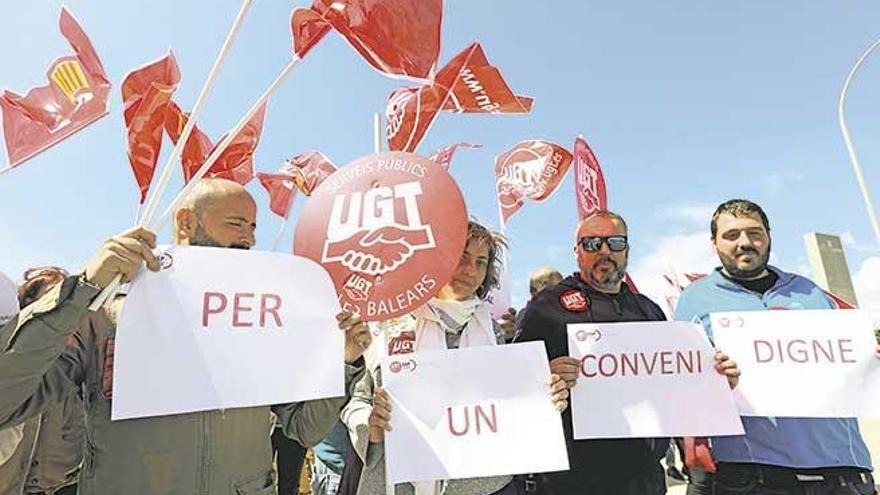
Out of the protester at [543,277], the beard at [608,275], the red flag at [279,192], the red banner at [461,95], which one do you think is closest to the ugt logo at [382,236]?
the beard at [608,275]

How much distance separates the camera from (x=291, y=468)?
4430mm

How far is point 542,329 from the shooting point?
3039 mm

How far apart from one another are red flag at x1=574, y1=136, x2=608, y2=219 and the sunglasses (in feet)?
0.88

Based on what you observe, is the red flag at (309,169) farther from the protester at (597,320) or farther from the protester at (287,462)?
the protester at (597,320)

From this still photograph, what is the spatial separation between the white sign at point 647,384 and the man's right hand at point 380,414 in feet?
2.90

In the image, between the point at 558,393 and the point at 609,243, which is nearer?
the point at 558,393

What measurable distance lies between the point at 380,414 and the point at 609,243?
159cm

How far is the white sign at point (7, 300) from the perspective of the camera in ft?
7.73

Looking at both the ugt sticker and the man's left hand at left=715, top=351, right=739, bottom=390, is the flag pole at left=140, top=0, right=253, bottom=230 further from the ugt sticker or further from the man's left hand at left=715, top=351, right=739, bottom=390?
the man's left hand at left=715, top=351, right=739, bottom=390

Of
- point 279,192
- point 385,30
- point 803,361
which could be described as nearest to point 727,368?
point 803,361

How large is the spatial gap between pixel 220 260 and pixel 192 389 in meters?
0.45

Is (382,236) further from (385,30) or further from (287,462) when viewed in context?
(287,462)

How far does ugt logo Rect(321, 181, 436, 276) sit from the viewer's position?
2381mm

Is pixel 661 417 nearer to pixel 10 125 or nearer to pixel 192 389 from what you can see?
pixel 192 389
